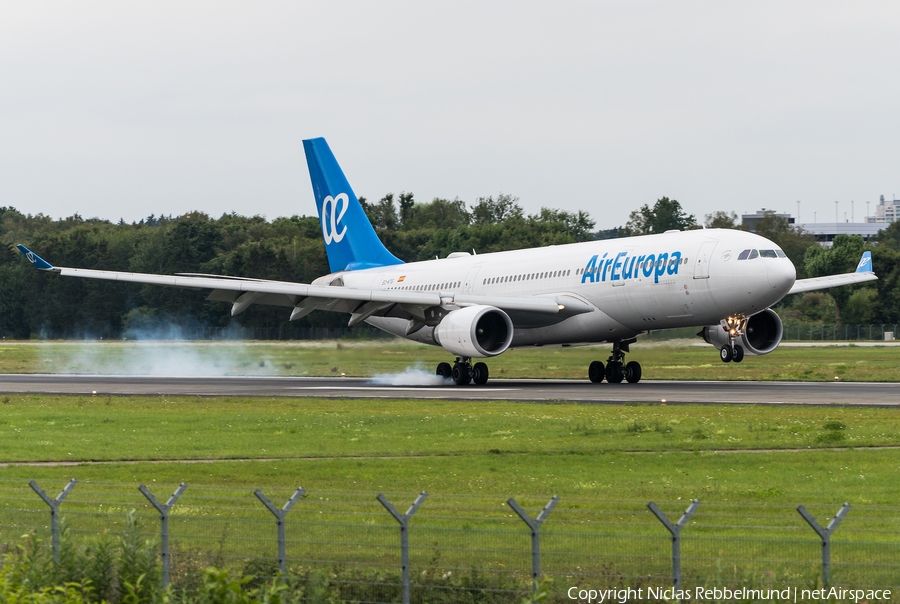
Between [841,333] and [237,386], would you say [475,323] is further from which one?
[841,333]

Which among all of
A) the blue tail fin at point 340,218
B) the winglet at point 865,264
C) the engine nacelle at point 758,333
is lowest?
the engine nacelle at point 758,333

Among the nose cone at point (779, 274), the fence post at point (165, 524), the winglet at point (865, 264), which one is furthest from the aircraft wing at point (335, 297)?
the fence post at point (165, 524)

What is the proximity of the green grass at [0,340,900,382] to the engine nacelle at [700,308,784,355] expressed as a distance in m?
0.91

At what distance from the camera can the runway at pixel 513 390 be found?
31.0 m

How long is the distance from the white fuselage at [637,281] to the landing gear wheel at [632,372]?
2080 mm

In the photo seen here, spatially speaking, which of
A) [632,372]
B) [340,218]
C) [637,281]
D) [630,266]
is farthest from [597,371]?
[340,218]

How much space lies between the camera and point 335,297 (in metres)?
39.8

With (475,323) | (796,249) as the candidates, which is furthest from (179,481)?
(796,249)

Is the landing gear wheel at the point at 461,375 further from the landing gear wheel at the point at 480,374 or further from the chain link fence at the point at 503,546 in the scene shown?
the chain link fence at the point at 503,546

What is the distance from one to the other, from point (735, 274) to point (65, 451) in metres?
20.4

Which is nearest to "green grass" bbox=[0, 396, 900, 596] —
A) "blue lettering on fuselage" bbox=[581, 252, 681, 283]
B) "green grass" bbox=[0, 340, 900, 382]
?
"blue lettering on fuselage" bbox=[581, 252, 681, 283]

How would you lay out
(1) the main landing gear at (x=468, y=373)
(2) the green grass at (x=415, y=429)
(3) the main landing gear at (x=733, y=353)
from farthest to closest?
(1) the main landing gear at (x=468, y=373) → (3) the main landing gear at (x=733, y=353) → (2) the green grass at (x=415, y=429)

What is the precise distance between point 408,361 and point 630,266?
18.2 metres

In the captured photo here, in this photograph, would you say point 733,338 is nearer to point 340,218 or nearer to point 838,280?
point 838,280
